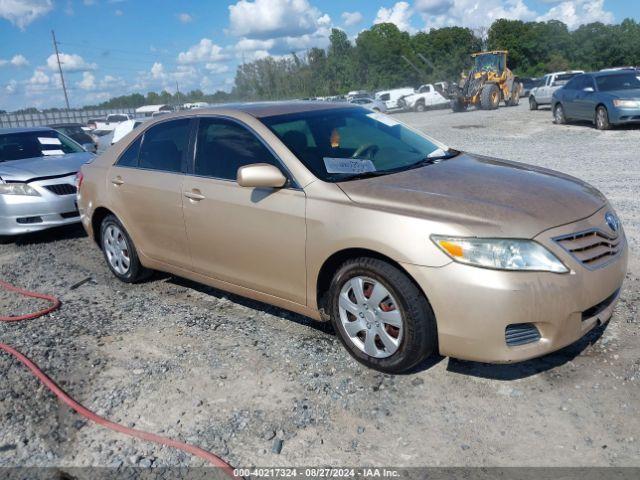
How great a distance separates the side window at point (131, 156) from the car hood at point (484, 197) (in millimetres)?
2406

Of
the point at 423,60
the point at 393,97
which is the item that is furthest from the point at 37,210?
the point at 423,60

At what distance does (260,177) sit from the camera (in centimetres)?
375

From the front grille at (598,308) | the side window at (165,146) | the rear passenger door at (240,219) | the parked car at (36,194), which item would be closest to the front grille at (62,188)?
the parked car at (36,194)

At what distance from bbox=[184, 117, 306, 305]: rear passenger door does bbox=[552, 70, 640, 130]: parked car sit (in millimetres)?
14005

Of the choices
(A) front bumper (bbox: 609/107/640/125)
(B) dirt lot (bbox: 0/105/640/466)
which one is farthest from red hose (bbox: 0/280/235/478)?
(A) front bumper (bbox: 609/107/640/125)

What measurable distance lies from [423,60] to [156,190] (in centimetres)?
6052

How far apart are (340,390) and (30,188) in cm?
574

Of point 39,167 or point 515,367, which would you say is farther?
point 39,167

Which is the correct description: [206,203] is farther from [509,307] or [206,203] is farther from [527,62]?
[527,62]

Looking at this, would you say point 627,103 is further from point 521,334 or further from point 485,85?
point 521,334

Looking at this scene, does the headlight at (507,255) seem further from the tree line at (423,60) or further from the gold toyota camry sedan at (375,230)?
the tree line at (423,60)

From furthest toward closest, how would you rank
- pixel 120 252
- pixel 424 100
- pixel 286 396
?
1. pixel 424 100
2. pixel 120 252
3. pixel 286 396

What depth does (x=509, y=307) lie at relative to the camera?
299 cm

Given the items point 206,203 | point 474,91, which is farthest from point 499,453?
point 474,91
